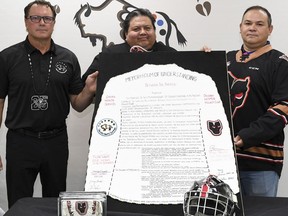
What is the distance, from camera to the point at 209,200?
57.2 inches

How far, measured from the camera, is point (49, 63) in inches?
110

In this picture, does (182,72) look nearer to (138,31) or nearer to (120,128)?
(120,128)

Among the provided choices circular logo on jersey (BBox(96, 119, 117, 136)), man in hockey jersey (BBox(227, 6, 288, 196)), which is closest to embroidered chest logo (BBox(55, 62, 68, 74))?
circular logo on jersey (BBox(96, 119, 117, 136))

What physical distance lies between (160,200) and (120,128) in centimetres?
40

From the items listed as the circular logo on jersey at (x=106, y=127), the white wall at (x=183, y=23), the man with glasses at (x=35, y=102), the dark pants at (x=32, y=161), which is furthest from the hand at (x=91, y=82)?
the white wall at (x=183, y=23)

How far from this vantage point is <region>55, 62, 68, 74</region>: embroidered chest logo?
2799 millimetres

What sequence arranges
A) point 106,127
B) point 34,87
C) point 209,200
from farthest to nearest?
point 34,87
point 106,127
point 209,200

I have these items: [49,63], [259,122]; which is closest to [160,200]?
[259,122]

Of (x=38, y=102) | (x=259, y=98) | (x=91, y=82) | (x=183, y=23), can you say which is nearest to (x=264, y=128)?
(x=259, y=98)

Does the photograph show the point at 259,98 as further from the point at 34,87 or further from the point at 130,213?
the point at 34,87

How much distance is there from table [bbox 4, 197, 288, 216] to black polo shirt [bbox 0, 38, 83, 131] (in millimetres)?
934

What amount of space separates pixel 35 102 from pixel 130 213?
4.14ft

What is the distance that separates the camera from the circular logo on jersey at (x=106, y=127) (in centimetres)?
200

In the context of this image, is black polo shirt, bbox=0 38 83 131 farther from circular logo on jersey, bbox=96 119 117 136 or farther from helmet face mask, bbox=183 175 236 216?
helmet face mask, bbox=183 175 236 216
